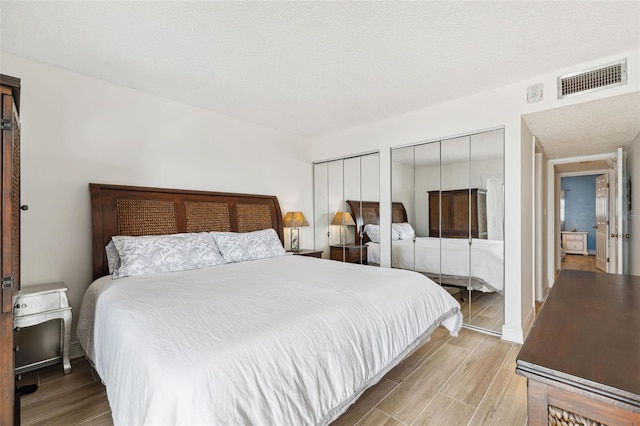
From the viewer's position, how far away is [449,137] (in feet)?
10.9

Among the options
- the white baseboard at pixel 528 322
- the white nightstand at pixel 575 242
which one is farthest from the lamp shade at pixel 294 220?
the white nightstand at pixel 575 242

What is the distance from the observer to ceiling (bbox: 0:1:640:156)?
1839 mm

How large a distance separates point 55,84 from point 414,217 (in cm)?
387

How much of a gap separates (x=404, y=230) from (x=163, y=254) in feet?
9.02

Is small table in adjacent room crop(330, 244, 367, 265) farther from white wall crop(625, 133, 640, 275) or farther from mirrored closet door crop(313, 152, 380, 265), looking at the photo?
white wall crop(625, 133, 640, 275)

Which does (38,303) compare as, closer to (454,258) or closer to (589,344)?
(589,344)

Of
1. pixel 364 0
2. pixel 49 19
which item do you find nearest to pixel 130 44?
pixel 49 19

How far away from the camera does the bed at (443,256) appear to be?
3086mm

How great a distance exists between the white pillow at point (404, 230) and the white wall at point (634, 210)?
2.48 m

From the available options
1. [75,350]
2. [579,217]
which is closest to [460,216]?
[75,350]

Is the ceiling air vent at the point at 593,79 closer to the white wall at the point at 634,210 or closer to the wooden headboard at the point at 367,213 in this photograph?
the white wall at the point at 634,210

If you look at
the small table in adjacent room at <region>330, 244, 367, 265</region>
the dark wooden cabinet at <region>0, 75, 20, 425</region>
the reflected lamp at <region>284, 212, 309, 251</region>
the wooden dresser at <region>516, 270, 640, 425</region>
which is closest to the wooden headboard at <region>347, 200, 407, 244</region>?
the small table in adjacent room at <region>330, 244, 367, 265</region>

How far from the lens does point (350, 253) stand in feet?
14.3

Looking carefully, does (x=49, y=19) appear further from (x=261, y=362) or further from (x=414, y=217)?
(x=414, y=217)
